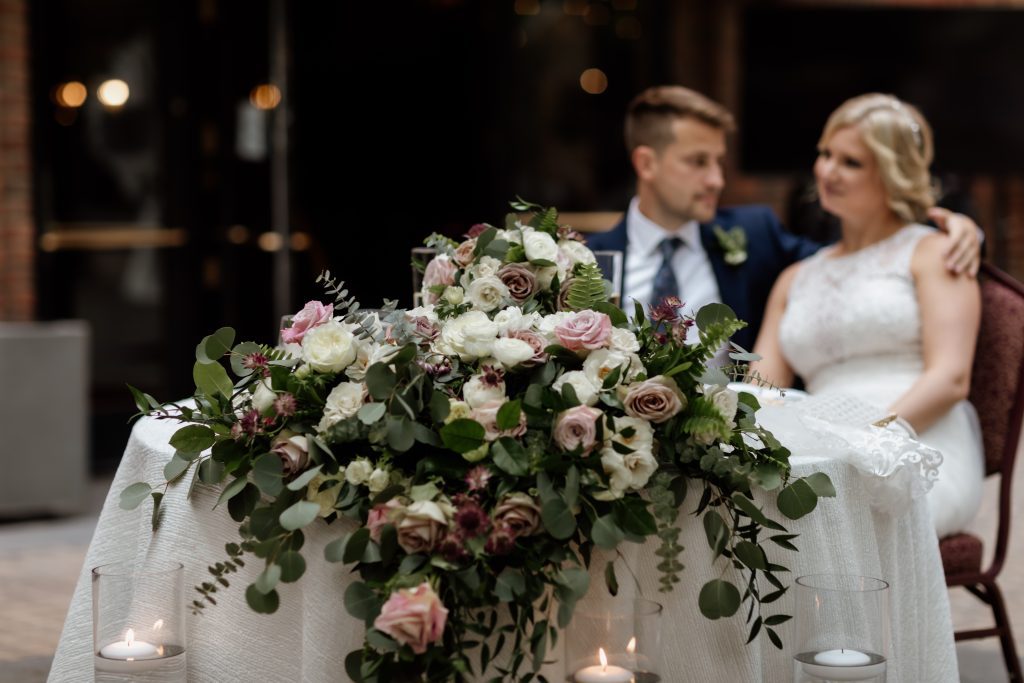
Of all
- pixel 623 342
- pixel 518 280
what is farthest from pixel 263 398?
pixel 623 342

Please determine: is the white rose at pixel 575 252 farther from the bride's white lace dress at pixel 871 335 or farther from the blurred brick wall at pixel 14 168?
the blurred brick wall at pixel 14 168

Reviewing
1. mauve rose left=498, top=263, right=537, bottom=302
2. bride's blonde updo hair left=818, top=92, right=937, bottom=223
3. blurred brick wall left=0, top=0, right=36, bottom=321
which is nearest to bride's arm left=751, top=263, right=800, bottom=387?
bride's blonde updo hair left=818, top=92, right=937, bottom=223

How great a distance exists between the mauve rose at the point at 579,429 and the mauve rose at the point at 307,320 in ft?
1.45

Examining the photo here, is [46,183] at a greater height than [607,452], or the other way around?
[46,183]

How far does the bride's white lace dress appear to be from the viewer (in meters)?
3.62

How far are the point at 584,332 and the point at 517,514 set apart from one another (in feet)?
0.98

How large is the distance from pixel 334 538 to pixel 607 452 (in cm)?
43

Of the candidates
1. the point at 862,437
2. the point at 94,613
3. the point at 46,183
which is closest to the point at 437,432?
the point at 94,613

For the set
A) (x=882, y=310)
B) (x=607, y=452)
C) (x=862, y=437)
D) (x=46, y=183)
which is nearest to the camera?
(x=607, y=452)

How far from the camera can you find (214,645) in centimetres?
235

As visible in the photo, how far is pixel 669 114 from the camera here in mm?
4605

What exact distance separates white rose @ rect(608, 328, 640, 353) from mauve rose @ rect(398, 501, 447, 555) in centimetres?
37

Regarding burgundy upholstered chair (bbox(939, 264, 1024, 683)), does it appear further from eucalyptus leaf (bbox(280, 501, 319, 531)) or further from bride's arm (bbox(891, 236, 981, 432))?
eucalyptus leaf (bbox(280, 501, 319, 531))

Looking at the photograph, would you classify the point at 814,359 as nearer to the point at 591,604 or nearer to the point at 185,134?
the point at 591,604
